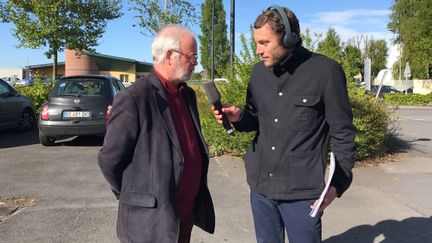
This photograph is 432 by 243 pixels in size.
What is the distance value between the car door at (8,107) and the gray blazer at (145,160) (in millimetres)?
10147

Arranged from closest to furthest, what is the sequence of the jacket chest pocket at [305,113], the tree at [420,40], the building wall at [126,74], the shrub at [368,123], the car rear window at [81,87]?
1. the jacket chest pocket at [305,113]
2. the shrub at [368,123]
3. the car rear window at [81,87]
4. the tree at [420,40]
5. the building wall at [126,74]

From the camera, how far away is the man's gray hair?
2.46m

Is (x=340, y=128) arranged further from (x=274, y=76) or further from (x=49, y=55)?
(x=49, y=55)

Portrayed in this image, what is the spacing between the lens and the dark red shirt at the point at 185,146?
253 cm

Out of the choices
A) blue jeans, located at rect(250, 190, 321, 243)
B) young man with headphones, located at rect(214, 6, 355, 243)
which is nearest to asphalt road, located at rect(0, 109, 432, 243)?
blue jeans, located at rect(250, 190, 321, 243)

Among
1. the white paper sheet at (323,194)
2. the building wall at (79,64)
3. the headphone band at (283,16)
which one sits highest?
the building wall at (79,64)

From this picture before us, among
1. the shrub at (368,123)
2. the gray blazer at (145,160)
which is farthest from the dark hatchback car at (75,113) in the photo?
the gray blazer at (145,160)

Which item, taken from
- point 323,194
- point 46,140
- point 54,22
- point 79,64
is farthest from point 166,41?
point 79,64

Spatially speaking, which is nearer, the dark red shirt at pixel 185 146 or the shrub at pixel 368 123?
the dark red shirt at pixel 185 146

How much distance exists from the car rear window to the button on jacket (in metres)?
7.45

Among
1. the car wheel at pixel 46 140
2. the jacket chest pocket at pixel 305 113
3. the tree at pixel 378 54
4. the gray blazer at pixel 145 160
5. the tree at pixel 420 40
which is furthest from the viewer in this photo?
the tree at pixel 378 54

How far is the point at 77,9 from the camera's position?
17984mm

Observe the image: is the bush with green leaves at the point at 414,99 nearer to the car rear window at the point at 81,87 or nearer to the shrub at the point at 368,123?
the shrub at the point at 368,123

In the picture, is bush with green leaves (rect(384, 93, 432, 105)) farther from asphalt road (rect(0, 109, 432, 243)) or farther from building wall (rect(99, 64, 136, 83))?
building wall (rect(99, 64, 136, 83))
